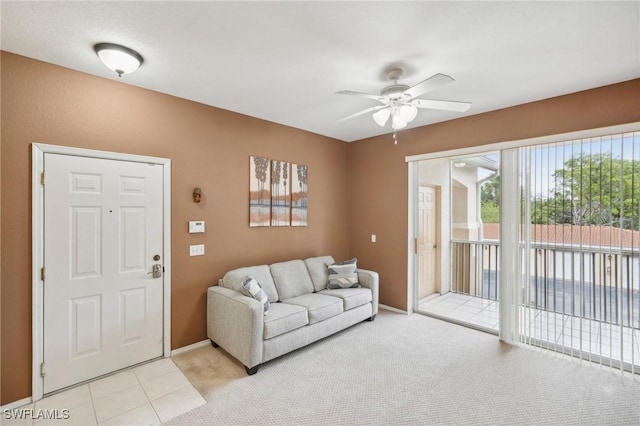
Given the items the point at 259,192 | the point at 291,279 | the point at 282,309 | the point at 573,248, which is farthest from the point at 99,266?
the point at 573,248

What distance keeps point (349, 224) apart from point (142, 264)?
10.6 feet

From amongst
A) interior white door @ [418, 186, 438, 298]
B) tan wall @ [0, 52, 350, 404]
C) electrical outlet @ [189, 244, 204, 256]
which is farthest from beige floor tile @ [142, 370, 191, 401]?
interior white door @ [418, 186, 438, 298]

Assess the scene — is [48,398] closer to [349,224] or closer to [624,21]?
[349,224]

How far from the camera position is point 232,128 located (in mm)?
3543

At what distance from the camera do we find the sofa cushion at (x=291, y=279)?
3537mm

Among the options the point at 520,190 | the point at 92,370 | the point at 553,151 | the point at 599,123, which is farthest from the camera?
the point at 520,190

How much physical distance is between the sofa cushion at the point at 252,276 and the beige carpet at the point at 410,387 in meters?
0.71

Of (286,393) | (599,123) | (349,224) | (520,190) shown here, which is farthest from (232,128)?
(599,123)

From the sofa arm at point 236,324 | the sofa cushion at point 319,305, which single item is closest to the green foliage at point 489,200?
the sofa cushion at point 319,305

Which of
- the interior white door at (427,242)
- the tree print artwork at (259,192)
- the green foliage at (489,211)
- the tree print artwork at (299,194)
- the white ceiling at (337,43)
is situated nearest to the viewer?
the white ceiling at (337,43)

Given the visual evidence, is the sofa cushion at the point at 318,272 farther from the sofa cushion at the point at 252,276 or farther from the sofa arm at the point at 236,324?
the sofa arm at the point at 236,324

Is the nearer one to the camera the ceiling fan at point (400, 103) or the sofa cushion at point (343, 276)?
the ceiling fan at point (400, 103)

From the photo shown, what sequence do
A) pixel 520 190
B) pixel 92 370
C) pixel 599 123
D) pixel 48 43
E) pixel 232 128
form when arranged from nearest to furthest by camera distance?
pixel 48 43
pixel 92 370
pixel 599 123
pixel 520 190
pixel 232 128

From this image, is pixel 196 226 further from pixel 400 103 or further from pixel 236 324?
pixel 400 103
